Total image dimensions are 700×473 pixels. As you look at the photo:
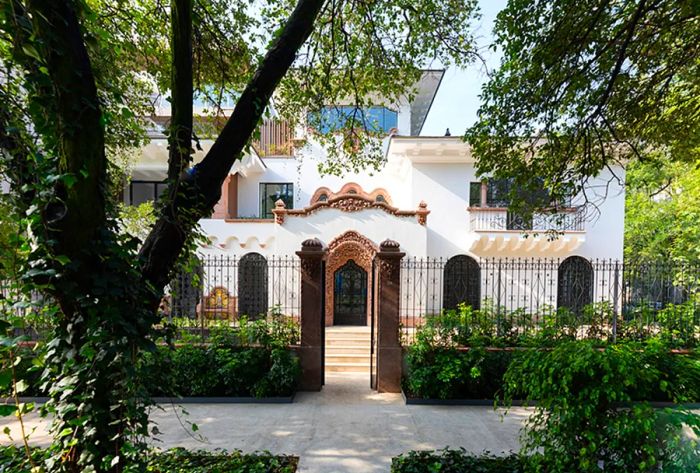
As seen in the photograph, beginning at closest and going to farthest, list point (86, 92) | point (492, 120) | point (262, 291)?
point (86, 92) < point (492, 120) < point (262, 291)

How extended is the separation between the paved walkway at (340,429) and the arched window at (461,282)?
6816mm

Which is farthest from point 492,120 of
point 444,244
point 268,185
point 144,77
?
point 268,185

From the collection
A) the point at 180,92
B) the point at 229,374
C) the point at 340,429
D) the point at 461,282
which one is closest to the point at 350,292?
the point at 461,282

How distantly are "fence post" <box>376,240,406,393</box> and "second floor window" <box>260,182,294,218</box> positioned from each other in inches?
370

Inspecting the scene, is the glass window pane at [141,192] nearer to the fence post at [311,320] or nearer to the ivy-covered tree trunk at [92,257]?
the fence post at [311,320]

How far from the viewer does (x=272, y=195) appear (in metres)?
14.9

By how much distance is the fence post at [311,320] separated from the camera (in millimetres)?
6367

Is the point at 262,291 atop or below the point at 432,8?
below

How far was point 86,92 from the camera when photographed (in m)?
1.92

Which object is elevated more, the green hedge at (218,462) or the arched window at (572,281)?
the arched window at (572,281)

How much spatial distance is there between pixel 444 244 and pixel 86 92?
1179 cm

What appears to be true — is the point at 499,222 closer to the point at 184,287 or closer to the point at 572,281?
the point at 572,281

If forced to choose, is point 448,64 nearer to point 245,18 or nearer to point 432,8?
point 432,8

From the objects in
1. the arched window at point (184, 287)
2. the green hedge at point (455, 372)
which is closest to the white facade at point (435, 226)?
the arched window at point (184, 287)
